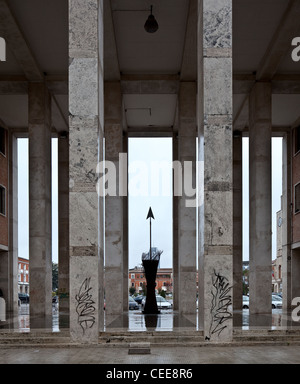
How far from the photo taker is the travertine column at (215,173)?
13.1 metres

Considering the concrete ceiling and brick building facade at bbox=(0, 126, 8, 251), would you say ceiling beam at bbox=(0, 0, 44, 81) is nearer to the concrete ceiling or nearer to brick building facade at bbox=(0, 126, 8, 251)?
the concrete ceiling

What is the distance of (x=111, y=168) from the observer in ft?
81.6

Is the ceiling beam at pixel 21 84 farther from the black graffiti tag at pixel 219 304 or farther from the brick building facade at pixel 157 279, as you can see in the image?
the brick building facade at pixel 157 279

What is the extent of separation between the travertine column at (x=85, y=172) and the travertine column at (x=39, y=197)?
11.1 meters

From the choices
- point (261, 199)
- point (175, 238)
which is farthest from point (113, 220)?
point (175, 238)

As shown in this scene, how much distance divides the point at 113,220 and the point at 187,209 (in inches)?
136

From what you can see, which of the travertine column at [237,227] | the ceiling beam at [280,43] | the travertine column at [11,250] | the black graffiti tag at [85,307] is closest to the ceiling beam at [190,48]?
the ceiling beam at [280,43]

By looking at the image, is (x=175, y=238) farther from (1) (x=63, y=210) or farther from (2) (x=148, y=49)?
(2) (x=148, y=49)

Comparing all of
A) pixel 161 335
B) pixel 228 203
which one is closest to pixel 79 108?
pixel 228 203

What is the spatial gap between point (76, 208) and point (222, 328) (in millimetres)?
4730

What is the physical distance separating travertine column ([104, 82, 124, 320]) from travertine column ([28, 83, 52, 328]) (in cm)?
297

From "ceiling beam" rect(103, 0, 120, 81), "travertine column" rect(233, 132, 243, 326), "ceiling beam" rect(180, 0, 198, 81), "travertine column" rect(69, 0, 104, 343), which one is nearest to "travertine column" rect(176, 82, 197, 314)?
"ceiling beam" rect(180, 0, 198, 81)

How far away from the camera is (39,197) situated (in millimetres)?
24891
